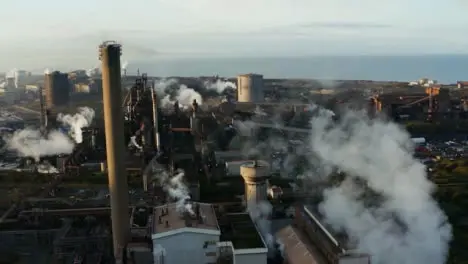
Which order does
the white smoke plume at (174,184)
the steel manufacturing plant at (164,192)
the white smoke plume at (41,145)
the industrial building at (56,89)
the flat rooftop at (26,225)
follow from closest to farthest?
the steel manufacturing plant at (164,192)
the white smoke plume at (174,184)
the flat rooftop at (26,225)
the white smoke plume at (41,145)
the industrial building at (56,89)

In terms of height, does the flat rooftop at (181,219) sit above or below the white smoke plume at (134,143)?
below

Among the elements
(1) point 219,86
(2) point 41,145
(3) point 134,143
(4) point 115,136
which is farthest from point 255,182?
(1) point 219,86

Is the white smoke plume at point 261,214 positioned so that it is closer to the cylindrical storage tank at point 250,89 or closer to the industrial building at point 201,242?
the industrial building at point 201,242

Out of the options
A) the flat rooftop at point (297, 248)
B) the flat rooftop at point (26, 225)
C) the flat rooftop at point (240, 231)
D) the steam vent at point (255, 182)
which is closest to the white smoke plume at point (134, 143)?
the flat rooftop at point (26, 225)

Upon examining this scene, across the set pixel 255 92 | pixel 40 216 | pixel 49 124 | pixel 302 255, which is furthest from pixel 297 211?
pixel 255 92

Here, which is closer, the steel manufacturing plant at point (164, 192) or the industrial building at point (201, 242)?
the industrial building at point (201, 242)

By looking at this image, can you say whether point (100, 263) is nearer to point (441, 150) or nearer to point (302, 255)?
point (302, 255)
